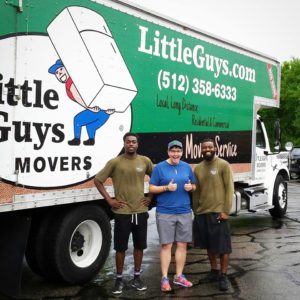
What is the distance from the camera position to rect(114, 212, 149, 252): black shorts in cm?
567

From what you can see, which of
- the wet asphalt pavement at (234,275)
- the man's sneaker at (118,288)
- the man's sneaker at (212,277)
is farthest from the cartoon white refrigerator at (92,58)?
the man's sneaker at (212,277)

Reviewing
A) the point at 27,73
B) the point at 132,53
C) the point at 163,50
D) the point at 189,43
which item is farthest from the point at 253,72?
the point at 27,73

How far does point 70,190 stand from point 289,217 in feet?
23.8

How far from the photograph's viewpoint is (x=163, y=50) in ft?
23.3

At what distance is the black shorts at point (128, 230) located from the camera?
223 inches

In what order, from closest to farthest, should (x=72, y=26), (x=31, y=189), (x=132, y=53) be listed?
(x=31, y=189), (x=72, y=26), (x=132, y=53)

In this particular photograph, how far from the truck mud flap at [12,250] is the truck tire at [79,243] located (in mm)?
398

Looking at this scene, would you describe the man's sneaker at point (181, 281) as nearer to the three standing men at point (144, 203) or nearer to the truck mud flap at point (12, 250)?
the three standing men at point (144, 203)

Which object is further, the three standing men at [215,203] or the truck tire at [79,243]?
the three standing men at [215,203]

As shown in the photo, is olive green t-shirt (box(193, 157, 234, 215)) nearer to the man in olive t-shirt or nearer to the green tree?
the man in olive t-shirt

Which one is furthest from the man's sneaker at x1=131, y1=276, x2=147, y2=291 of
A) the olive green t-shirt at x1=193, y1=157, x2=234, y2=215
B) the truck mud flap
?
the truck mud flap

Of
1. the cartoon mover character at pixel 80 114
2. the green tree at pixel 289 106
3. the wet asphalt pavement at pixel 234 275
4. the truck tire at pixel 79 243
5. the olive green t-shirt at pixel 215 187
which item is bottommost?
the wet asphalt pavement at pixel 234 275

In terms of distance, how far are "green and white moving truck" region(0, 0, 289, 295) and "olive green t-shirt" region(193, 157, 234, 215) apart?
Answer: 112 cm

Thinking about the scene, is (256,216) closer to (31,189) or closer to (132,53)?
(132,53)
